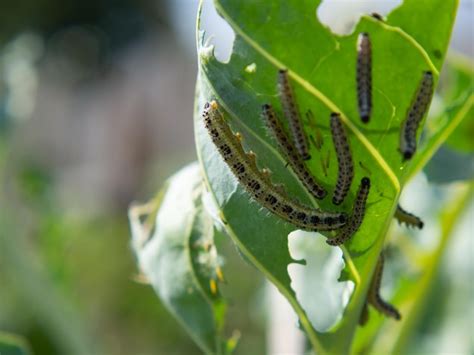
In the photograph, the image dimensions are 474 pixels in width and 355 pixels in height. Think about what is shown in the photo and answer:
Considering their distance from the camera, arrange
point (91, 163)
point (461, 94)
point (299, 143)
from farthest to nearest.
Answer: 1. point (91, 163)
2. point (461, 94)
3. point (299, 143)


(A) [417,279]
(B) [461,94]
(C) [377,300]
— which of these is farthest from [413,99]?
(A) [417,279]

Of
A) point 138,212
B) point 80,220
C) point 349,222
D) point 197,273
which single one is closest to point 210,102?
point 349,222

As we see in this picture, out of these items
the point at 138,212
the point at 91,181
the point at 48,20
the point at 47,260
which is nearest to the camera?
the point at 138,212

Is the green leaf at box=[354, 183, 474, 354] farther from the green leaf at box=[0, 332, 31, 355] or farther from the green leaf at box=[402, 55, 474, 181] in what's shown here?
the green leaf at box=[0, 332, 31, 355]

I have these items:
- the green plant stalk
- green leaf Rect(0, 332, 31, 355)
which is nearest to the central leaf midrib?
green leaf Rect(0, 332, 31, 355)

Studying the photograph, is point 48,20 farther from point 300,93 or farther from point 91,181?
point 300,93

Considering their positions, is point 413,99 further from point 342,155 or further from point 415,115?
point 342,155

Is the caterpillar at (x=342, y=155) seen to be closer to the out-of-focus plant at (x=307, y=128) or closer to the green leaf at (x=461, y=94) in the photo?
the out-of-focus plant at (x=307, y=128)
